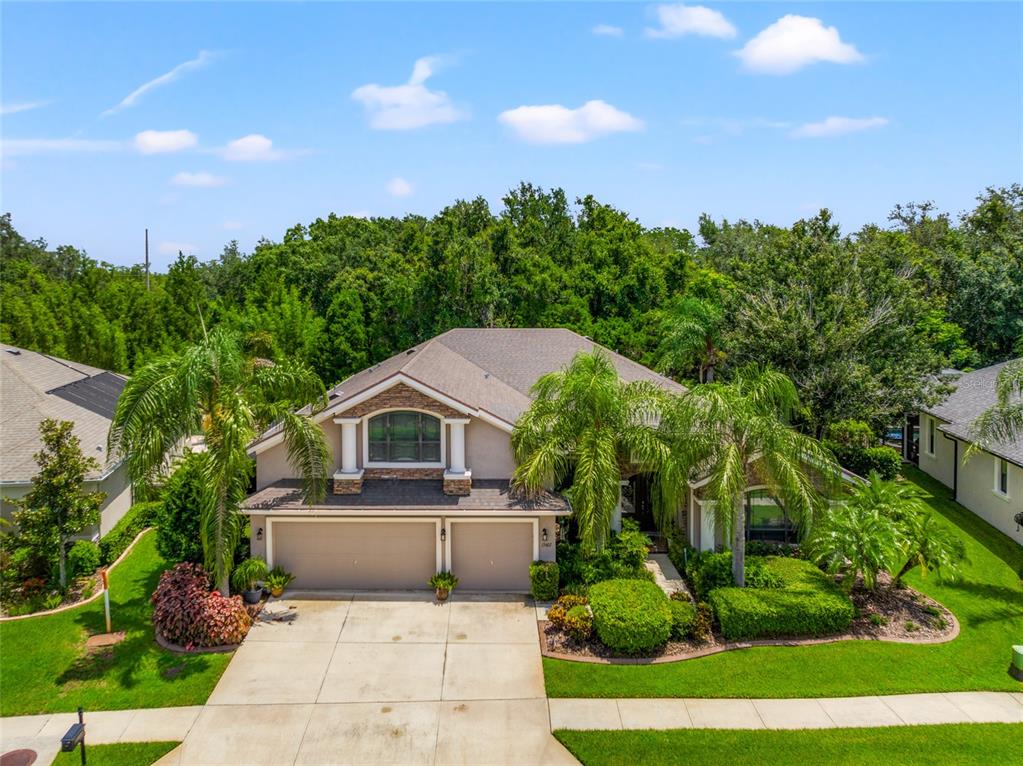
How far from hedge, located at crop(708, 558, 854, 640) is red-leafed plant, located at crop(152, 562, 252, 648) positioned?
10.6m

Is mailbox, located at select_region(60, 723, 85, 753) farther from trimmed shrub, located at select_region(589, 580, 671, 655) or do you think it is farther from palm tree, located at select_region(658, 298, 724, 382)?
palm tree, located at select_region(658, 298, 724, 382)

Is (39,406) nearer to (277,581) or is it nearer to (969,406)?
(277,581)

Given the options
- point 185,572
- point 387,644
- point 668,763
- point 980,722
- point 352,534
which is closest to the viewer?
point 668,763

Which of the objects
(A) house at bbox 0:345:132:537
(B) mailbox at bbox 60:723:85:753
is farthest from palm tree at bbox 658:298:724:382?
(B) mailbox at bbox 60:723:85:753

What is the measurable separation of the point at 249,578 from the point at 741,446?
12.0 m

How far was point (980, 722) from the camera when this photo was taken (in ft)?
40.3

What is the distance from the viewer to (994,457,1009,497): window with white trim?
828 inches

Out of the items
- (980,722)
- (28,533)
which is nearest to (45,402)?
(28,533)

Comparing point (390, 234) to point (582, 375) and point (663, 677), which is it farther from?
point (663, 677)

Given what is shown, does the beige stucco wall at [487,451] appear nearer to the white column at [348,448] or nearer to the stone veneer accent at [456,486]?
the stone veneer accent at [456,486]

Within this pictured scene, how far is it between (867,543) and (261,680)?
13.2 m

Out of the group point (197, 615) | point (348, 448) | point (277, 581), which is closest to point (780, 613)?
point (348, 448)

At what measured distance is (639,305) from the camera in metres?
37.5

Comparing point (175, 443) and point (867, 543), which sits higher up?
point (175, 443)
